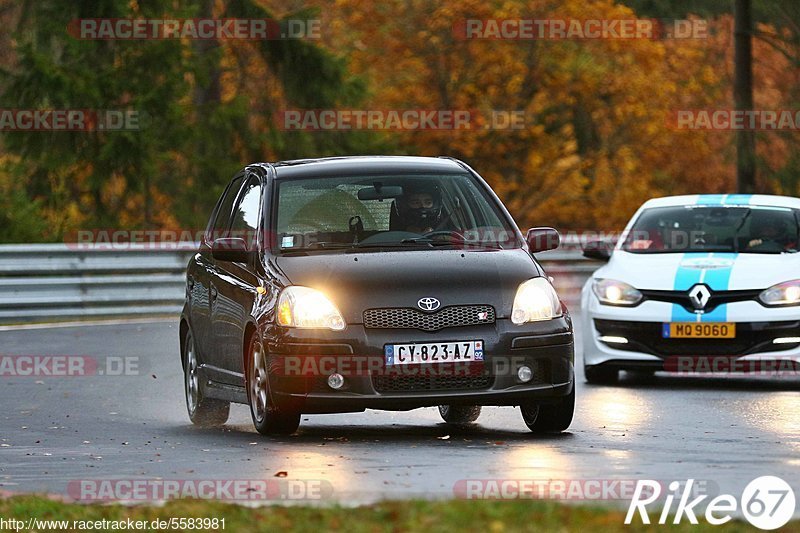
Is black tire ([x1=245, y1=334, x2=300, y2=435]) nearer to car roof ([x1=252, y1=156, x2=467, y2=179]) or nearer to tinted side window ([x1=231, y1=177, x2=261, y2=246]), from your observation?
tinted side window ([x1=231, y1=177, x2=261, y2=246])

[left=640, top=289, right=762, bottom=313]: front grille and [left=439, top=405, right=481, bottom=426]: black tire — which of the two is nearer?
[left=439, top=405, right=481, bottom=426]: black tire

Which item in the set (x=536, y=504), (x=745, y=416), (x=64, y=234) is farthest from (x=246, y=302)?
(x=64, y=234)

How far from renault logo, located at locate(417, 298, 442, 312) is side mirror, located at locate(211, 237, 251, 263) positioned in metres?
1.53

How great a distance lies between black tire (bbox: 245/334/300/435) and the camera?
11289 millimetres

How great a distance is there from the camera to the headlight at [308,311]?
433 inches

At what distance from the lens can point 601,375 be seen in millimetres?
16078

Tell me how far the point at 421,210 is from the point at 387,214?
24 cm

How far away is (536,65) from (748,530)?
4090cm

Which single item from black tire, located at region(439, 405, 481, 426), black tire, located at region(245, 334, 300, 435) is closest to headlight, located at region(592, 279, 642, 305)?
black tire, located at region(439, 405, 481, 426)

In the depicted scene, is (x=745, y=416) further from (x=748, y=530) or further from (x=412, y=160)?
(x=748, y=530)

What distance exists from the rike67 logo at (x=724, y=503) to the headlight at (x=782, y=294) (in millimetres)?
6471

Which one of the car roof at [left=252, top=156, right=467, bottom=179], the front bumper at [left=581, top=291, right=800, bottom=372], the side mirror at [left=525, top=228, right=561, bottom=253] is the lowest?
the front bumper at [left=581, top=291, right=800, bottom=372]

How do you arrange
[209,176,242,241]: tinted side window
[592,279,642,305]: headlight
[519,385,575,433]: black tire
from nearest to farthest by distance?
1. [519,385,575,433]: black tire
2. [209,176,242,241]: tinted side window
3. [592,279,642,305]: headlight

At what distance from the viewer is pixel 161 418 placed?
45.1ft
